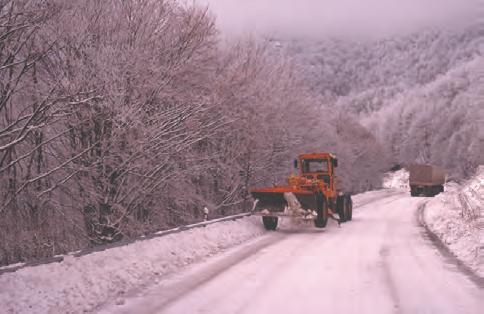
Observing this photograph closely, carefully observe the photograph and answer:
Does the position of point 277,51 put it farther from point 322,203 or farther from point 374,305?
point 374,305

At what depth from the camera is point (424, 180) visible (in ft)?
147

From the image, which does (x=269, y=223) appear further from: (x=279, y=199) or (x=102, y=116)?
(x=102, y=116)

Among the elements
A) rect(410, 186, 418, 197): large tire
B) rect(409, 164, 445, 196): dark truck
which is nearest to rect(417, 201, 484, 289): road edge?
rect(410, 186, 418, 197): large tire

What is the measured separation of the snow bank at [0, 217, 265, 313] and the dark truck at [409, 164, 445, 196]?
127 feet

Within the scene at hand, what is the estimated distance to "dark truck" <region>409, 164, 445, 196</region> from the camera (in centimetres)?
4453

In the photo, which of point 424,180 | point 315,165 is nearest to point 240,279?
point 315,165

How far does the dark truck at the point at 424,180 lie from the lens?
44.5 m

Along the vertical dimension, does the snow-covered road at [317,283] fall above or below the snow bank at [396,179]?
above

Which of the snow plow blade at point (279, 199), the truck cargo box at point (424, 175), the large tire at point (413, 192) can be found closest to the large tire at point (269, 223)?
the snow plow blade at point (279, 199)

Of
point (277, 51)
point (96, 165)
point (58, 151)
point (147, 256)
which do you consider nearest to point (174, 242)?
point (147, 256)

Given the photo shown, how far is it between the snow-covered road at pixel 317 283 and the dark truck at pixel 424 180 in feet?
116

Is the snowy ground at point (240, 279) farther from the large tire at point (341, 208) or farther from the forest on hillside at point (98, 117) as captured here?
the large tire at point (341, 208)

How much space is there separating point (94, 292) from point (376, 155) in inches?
2468

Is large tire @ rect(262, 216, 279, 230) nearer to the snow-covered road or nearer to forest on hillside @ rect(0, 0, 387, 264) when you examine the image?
forest on hillside @ rect(0, 0, 387, 264)
